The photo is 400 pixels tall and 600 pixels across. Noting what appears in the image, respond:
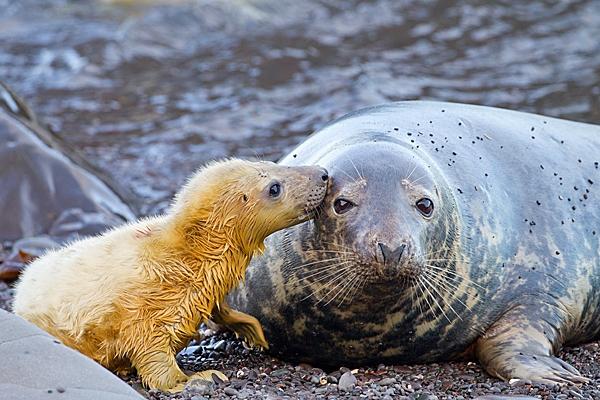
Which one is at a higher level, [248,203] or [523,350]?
[248,203]

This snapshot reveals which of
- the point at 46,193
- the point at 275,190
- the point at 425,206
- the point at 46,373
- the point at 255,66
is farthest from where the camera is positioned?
the point at 255,66

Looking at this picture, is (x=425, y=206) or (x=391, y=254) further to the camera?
(x=425, y=206)

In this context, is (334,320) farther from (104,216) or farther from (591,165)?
(104,216)

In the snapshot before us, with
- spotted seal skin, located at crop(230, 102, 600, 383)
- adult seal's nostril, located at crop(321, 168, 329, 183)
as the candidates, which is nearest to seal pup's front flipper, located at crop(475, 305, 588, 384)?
spotted seal skin, located at crop(230, 102, 600, 383)

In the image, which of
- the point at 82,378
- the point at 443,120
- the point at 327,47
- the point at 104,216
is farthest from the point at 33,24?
the point at 82,378

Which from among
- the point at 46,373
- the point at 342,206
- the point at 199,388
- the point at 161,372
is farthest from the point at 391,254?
the point at 46,373

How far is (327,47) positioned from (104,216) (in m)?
5.68

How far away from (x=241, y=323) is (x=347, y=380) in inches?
25.7

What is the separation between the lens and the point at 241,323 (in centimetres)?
433

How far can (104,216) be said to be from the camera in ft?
21.9

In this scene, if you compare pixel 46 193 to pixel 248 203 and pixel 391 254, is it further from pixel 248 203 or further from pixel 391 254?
pixel 391 254

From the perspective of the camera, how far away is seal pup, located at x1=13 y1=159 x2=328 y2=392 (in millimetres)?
3887

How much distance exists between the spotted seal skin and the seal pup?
240 mm

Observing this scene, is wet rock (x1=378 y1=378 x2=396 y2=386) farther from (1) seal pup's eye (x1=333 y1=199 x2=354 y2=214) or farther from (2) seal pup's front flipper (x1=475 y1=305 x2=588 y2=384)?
(1) seal pup's eye (x1=333 y1=199 x2=354 y2=214)
